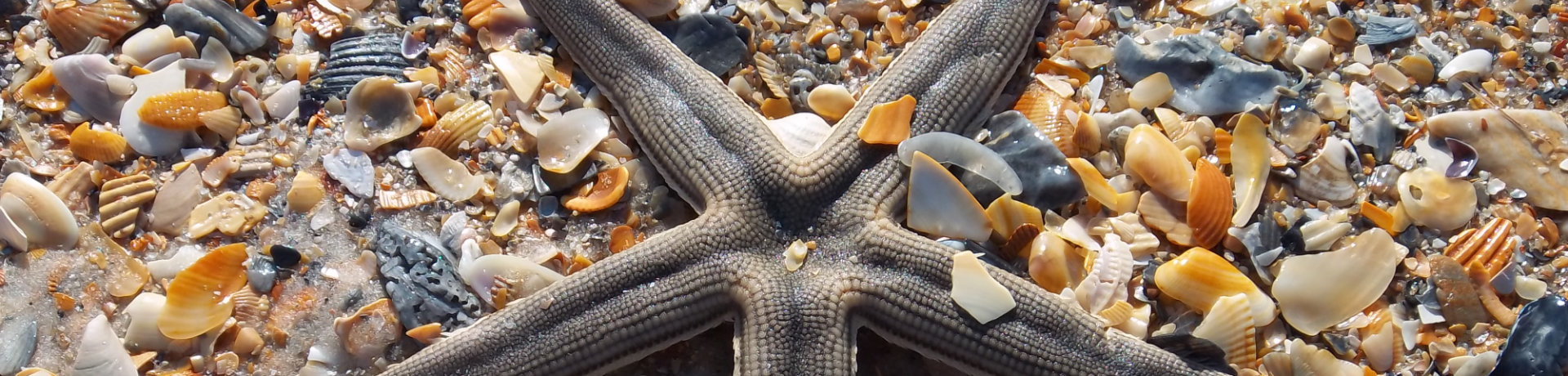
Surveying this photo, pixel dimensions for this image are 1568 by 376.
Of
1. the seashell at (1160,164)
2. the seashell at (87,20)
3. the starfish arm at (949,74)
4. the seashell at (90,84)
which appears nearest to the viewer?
the starfish arm at (949,74)

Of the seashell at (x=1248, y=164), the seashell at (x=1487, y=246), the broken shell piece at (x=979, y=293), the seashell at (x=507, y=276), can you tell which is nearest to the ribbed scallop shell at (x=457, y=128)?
the seashell at (x=507, y=276)

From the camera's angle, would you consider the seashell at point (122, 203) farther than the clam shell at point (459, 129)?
No

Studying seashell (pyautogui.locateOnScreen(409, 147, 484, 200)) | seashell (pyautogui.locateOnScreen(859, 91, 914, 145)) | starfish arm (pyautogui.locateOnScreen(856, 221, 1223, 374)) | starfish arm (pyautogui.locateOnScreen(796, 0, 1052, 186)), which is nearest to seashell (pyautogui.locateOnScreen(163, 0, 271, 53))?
seashell (pyautogui.locateOnScreen(409, 147, 484, 200))

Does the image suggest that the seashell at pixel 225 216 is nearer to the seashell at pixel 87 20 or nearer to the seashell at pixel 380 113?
the seashell at pixel 380 113

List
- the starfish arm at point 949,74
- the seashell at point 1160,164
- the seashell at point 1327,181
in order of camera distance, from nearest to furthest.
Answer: the starfish arm at point 949,74 → the seashell at point 1160,164 → the seashell at point 1327,181

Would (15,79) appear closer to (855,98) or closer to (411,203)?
(411,203)

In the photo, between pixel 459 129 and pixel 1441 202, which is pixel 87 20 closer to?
pixel 459 129

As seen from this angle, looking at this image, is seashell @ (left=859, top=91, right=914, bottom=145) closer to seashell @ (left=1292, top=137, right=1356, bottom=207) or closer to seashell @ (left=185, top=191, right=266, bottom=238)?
seashell @ (left=1292, top=137, right=1356, bottom=207)
